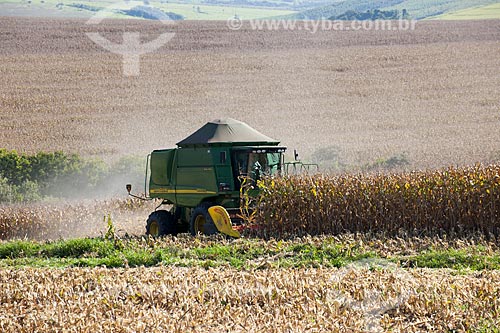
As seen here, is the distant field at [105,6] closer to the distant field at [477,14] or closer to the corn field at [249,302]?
the distant field at [477,14]

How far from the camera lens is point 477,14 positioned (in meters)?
67.4

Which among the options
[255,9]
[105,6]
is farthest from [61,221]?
[255,9]

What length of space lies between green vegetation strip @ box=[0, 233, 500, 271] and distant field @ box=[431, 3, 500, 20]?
173 ft

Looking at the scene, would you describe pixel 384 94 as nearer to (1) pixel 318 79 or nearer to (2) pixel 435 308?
(1) pixel 318 79

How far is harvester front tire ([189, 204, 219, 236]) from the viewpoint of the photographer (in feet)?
52.1

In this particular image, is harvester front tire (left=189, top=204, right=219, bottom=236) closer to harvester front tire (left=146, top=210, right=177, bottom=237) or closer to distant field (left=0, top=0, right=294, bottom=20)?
harvester front tire (left=146, top=210, right=177, bottom=237)

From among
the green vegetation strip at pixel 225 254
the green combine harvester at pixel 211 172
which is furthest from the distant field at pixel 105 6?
the green vegetation strip at pixel 225 254

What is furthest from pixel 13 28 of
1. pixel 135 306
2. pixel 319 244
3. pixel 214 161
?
pixel 135 306

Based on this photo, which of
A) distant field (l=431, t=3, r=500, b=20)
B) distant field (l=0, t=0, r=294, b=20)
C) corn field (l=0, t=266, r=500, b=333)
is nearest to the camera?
corn field (l=0, t=266, r=500, b=333)

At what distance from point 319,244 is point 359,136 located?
21.9m

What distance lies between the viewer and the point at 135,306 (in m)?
7.84

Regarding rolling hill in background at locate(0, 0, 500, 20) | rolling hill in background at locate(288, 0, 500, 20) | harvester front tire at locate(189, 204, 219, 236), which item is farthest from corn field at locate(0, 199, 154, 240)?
rolling hill in background at locate(288, 0, 500, 20)

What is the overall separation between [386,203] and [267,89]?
91.8 feet

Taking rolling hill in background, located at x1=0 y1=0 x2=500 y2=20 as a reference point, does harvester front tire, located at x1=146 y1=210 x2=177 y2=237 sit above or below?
below
